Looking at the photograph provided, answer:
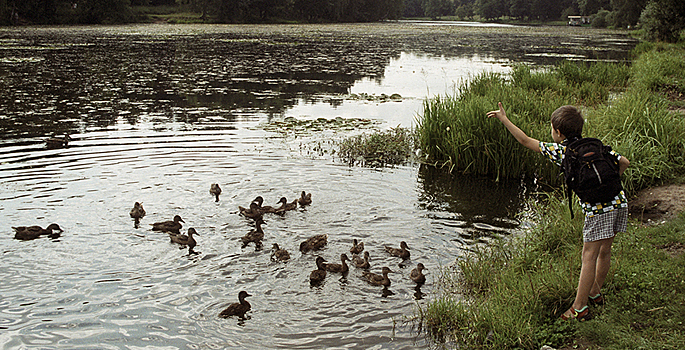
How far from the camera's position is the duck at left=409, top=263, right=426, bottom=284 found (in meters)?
7.66

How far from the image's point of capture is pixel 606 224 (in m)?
5.61

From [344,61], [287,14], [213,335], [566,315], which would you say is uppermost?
[287,14]

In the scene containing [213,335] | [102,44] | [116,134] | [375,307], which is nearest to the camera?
[213,335]

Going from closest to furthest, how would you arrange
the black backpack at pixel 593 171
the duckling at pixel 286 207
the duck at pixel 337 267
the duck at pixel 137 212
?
the black backpack at pixel 593 171, the duck at pixel 337 267, the duck at pixel 137 212, the duckling at pixel 286 207

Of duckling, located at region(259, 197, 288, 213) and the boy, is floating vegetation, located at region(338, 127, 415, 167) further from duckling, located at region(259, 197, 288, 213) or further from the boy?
the boy

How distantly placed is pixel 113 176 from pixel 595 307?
9.95 meters

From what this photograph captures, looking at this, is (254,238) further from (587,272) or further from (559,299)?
(587,272)

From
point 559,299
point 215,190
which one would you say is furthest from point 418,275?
point 215,190

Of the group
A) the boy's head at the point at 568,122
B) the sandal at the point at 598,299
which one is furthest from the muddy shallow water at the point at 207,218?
the boy's head at the point at 568,122

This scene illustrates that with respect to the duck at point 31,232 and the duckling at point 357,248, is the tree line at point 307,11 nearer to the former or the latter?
the duckling at point 357,248

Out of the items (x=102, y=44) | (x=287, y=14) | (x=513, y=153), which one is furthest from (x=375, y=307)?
(x=287, y=14)

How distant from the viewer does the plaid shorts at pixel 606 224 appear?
5602mm

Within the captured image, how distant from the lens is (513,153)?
12211mm

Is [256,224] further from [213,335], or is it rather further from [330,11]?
[330,11]
